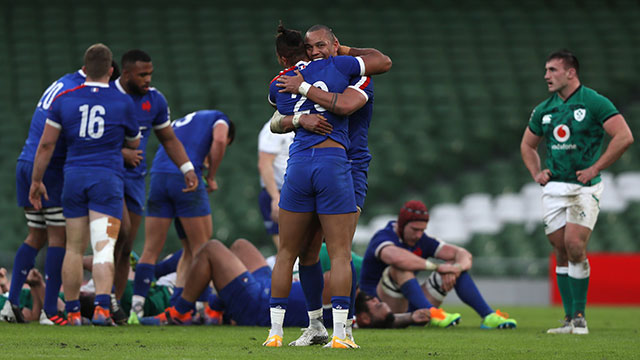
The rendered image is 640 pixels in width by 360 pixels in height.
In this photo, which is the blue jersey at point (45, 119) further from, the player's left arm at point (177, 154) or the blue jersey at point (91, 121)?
the player's left arm at point (177, 154)

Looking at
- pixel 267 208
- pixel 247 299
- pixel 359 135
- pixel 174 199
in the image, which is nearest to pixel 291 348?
pixel 359 135

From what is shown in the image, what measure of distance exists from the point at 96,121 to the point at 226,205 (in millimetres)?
8515

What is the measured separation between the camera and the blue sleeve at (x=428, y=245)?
8.41 metres

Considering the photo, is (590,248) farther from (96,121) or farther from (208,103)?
(96,121)

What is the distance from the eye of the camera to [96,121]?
7168 millimetres

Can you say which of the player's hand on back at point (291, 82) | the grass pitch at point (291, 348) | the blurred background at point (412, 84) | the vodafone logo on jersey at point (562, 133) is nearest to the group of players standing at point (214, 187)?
the player's hand on back at point (291, 82)

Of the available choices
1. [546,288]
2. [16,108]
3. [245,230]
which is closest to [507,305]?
[546,288]

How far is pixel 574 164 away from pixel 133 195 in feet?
12.7

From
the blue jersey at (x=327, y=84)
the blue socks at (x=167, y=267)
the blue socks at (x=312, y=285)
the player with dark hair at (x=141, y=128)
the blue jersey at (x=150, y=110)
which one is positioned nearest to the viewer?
the blue jersey at (x=327, y=84)

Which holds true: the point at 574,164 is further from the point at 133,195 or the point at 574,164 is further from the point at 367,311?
the point at 133,195

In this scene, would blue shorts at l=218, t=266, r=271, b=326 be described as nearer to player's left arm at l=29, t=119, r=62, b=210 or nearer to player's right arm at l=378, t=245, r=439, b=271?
player's right arm at l=378, t=245, r=439, b=271

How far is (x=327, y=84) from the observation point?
5.26 metres

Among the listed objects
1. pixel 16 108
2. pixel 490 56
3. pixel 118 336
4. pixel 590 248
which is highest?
pixel 490 56

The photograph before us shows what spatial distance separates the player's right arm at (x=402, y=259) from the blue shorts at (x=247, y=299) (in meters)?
1.09
